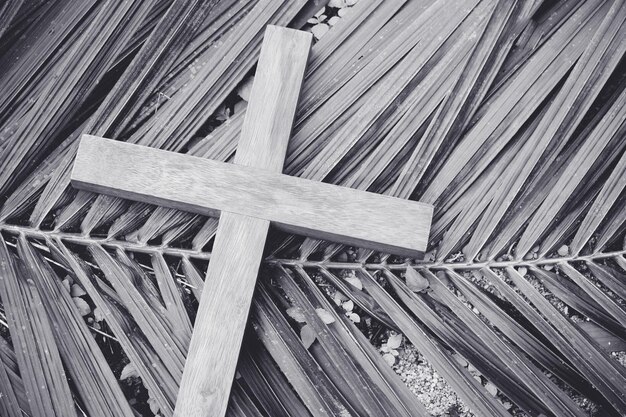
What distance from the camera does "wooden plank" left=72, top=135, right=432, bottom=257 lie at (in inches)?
52.2

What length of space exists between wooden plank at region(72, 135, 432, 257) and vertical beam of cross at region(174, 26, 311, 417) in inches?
1.7

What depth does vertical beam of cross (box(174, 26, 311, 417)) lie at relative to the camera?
1249 millimetres

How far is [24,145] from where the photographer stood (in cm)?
142

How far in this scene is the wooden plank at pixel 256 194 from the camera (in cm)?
133

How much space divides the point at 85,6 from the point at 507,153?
1.23 metres

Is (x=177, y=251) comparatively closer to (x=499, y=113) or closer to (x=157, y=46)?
(x=157, y=46)

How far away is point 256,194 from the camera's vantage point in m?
1.33

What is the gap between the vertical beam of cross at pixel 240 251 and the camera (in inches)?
49.2

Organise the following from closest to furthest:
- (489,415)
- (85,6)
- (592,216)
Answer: (489,415) → (592,216) → (85,6)

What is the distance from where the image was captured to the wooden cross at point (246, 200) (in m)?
1.31

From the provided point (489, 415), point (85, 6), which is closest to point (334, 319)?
point (489, 415)

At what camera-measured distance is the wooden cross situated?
1306 millimetres

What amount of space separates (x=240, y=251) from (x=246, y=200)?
127mm

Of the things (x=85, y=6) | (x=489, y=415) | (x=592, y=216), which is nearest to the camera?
(x=489, y=415)
